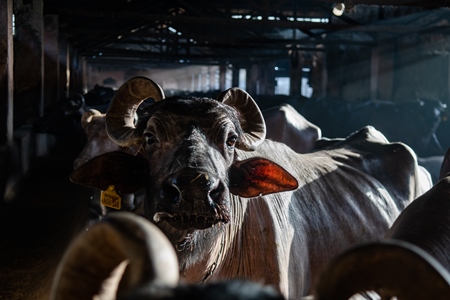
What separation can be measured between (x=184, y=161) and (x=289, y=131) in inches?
201

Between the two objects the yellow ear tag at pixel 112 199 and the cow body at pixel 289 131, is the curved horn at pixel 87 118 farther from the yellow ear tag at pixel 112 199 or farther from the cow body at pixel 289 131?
the yellow ear tag at pixel 112 199

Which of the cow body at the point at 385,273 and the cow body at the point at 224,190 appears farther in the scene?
the cow body at the point at 224,190

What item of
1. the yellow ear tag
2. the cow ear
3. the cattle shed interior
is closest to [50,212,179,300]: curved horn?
the cow ear

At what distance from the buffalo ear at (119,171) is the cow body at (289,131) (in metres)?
4.48

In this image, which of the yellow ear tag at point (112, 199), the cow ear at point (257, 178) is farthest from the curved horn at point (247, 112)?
the yellow ear tag at point (112, 199)

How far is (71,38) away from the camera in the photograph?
20891 millimetres

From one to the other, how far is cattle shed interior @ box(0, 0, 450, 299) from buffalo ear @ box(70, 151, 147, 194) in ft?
9.35

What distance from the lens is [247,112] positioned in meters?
4.22

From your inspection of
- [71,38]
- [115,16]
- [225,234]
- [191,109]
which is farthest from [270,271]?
[71,38]

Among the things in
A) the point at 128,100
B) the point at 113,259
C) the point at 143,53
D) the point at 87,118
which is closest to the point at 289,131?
the point at 87,118

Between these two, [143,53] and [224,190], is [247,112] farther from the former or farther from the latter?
[143,53]

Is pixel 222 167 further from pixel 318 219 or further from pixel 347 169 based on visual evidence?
pixel 347 169

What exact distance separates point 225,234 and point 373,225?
5.72 feet

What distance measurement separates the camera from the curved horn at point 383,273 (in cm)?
149
